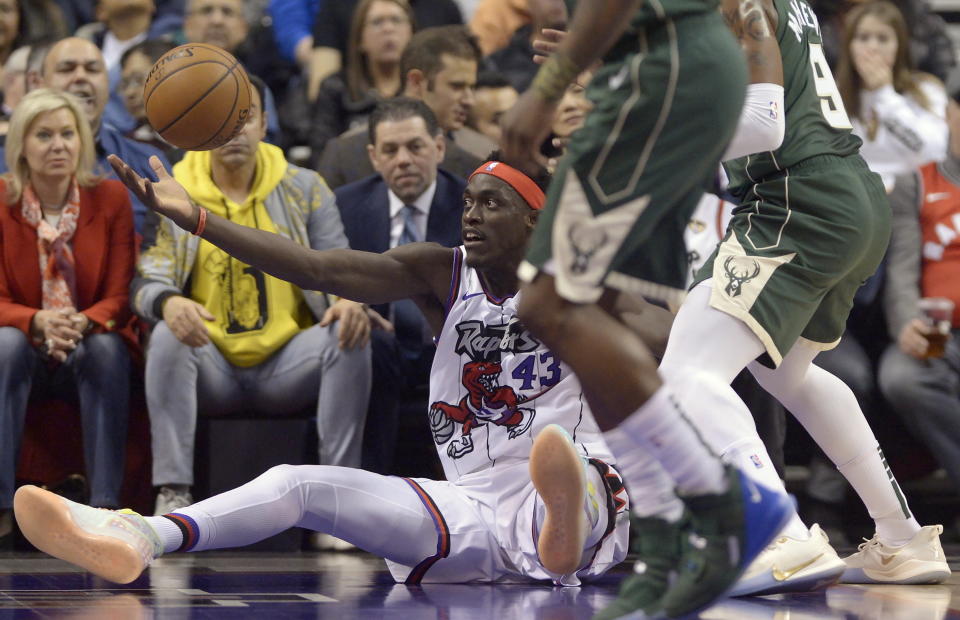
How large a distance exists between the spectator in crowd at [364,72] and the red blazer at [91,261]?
4.82 ft

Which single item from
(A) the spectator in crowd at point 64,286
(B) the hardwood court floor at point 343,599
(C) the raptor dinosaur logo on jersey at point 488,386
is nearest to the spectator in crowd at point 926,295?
(B) the hardwood court floor at point 343,599

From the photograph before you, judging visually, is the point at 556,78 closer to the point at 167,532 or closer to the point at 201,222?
the point at 201,222

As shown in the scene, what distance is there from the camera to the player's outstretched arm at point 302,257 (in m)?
3.43

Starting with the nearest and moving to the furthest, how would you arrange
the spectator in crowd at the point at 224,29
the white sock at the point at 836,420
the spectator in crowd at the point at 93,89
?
1. the white sock at the point at 836,420
2. the spectator in crowd at the point at 93,89
3. the spectator in crowd at the point at 224,29

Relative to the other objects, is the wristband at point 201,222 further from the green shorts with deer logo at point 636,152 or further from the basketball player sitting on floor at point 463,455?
the green shorts with deer logo at point 636,152

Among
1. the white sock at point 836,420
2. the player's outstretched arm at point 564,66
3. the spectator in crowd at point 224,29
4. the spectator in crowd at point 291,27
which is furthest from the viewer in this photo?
the spectator in crowd at point 291,27

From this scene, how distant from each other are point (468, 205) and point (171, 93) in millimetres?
909

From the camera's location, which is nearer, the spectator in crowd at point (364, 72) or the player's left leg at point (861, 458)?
the player's left leg at point (861, 458)

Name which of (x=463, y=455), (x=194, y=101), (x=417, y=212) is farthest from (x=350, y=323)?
(x=194, y=101)

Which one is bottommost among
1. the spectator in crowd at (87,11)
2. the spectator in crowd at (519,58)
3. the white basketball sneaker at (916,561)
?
the white basketball sneaker at (916,561)

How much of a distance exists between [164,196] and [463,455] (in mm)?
1132

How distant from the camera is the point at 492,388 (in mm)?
3846

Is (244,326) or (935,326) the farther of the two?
(935,326)

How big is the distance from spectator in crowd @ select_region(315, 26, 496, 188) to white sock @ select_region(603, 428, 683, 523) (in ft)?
11.8
